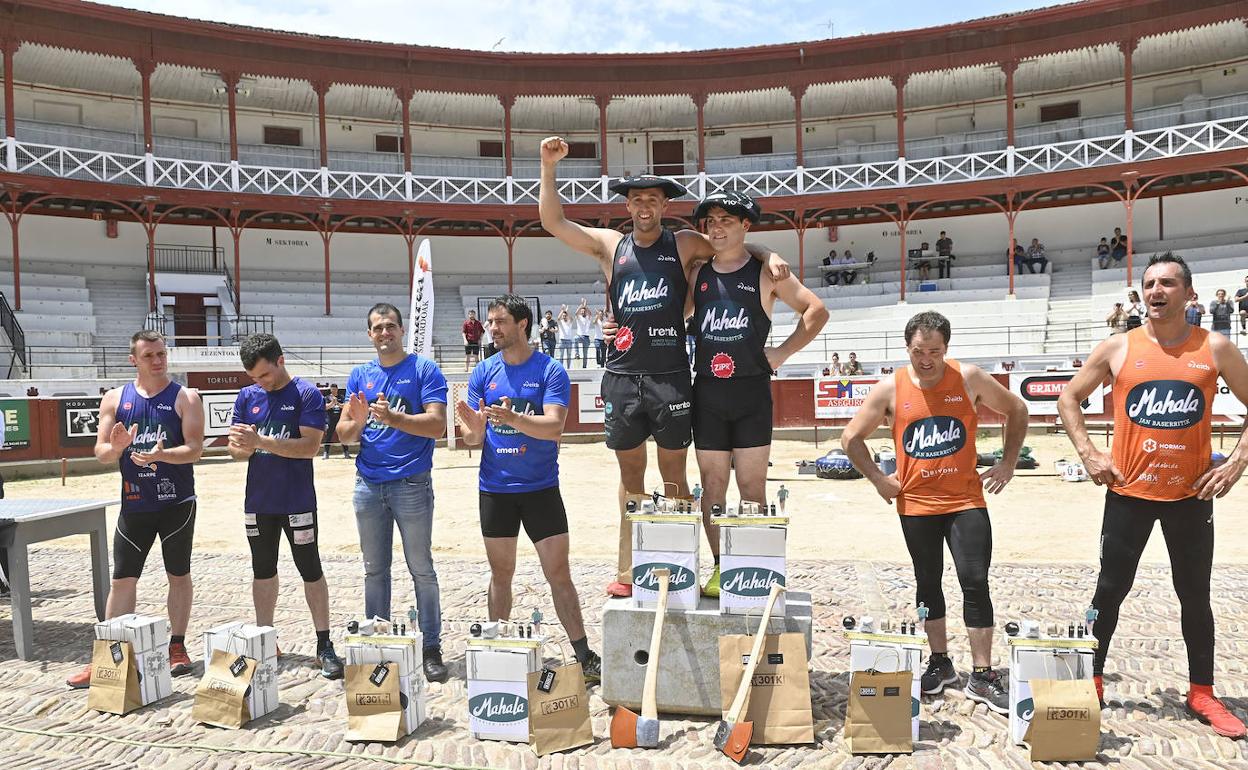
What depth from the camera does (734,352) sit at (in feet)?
15.3

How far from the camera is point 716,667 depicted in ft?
14.1

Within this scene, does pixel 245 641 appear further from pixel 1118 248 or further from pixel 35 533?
pixel 1118 248

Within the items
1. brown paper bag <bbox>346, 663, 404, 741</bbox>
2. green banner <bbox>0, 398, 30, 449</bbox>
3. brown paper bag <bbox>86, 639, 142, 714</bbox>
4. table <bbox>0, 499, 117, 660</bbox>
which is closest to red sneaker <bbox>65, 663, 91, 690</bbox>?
brown paper bag <bbox>86, 639, 142, 714</bbox>

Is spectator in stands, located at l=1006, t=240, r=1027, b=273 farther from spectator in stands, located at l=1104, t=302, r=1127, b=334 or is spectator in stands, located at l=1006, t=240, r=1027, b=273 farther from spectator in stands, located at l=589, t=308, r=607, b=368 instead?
spectator in stands, located at l=589, t=308, r=607, b=368

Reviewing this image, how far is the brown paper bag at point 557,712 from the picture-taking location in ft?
13.1

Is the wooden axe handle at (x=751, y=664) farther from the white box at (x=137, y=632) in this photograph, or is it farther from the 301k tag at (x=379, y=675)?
the white box at (x=137, y=632)

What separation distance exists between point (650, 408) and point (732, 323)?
0.66m

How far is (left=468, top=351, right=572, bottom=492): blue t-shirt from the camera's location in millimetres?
4707

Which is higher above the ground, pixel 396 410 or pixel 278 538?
pixel 396 410

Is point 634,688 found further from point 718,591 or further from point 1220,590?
point 1220,590

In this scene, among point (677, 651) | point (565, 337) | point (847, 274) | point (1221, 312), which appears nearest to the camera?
point (677, 651)

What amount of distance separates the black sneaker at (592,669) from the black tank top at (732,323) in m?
1.74

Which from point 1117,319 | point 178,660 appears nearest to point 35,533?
point 178,660

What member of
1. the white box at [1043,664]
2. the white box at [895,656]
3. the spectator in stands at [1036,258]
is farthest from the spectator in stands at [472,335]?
the white box at [1043,664]
